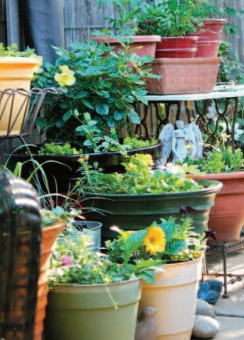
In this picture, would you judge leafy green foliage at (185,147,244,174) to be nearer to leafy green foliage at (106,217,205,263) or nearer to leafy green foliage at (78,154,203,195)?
leafy green foliage at (78,154,203,195)

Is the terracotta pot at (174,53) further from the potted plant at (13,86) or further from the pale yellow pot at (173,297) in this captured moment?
the pale yellow pot at (173,297)

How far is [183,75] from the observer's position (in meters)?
4.66

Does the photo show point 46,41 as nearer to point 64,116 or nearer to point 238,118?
point 64,116

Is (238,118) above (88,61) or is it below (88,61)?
below

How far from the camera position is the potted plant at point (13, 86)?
10.3 ft

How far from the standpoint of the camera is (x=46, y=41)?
13.9 ft

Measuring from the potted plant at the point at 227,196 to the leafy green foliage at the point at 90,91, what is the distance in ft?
1.77

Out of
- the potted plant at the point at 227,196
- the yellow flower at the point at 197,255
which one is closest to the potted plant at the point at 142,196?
the yellow flower at the point at 197,255

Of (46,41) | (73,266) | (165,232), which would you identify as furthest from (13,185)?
(46,41)

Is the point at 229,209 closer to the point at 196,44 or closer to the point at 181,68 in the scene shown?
the point at 181,68

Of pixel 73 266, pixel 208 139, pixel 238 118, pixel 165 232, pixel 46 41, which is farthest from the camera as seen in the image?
pixel 238 118

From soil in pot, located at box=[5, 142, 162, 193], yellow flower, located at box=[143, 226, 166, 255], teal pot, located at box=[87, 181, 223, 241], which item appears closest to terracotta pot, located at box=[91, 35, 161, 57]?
soil in pot, located at box=[5, 142, 162, 193]

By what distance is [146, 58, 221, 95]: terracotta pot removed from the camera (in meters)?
4.57

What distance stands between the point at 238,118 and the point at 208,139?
134cm
